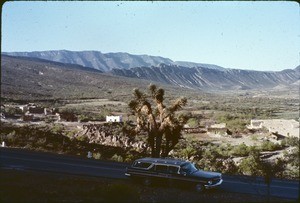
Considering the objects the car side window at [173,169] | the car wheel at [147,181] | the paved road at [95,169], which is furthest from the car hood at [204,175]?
the car wheel at [147,181]

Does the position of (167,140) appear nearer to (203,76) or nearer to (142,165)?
(142,165)

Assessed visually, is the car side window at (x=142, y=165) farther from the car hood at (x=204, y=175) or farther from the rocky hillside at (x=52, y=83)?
the rocky hillside at (x=52, y=83)

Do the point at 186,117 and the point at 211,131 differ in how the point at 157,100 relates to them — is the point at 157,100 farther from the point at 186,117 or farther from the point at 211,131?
the point at 211,131

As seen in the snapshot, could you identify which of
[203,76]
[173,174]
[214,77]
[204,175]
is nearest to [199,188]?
[204,175]

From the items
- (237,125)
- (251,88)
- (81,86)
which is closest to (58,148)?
(237,125)

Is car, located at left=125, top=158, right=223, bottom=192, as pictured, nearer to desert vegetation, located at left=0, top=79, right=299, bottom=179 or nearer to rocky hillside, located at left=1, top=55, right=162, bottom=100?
desert vegetation, located at left=0, top=79, right=299, bottom=179
